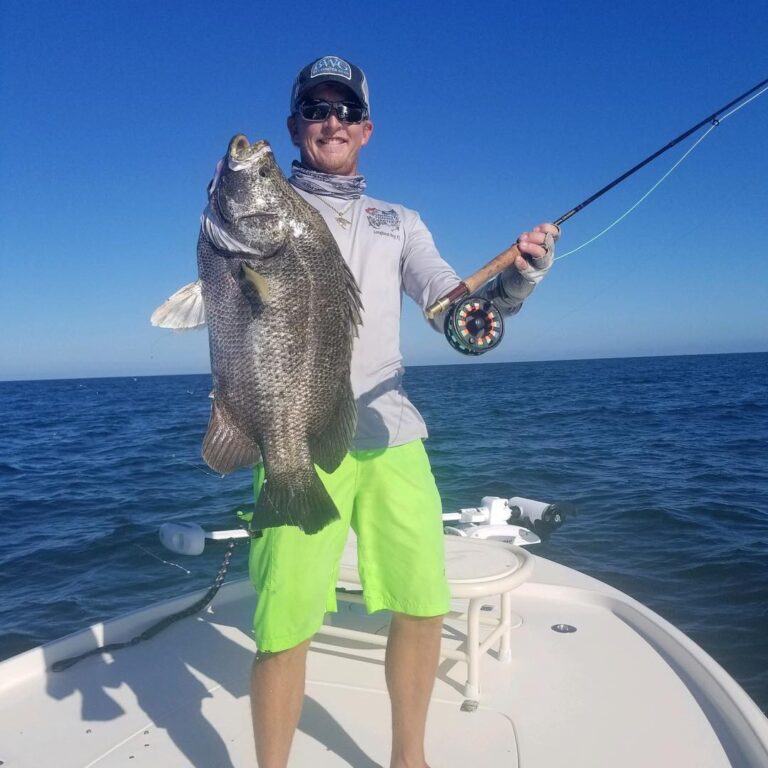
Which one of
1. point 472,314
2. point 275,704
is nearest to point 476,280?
point 472,314

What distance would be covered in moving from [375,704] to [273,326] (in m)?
2.07

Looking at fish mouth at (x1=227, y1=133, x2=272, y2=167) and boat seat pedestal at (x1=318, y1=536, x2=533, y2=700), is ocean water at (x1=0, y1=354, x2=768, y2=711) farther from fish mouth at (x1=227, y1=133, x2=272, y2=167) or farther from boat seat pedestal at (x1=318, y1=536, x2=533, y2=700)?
fish mouth at (x1=227, y1=133, x2=272, y2=167)

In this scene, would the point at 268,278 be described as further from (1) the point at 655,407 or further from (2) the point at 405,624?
(1) the point at 655,407

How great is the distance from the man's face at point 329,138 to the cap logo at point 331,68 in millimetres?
47

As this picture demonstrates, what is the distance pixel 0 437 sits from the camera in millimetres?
24578

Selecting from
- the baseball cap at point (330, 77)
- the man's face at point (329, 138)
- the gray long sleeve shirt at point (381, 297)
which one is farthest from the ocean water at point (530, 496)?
the baseball cap at point (330, 77)

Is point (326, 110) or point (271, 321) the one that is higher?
Result: point (326, 110)

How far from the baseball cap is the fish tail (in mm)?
1440

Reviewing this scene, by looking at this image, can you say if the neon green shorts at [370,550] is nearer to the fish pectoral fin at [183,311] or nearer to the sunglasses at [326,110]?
the fish pectoral fin at [183,311]

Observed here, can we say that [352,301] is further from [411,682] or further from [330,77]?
[411,682]

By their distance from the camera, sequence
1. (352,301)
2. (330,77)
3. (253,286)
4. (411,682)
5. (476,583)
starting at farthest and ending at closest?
(476,583), (411,682), (330,77), (352,301), (253,286)

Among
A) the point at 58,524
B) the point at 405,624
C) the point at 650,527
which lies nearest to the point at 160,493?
the point at 58,524

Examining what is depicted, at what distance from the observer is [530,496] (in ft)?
39.0

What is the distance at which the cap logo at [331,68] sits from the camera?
248 cm
